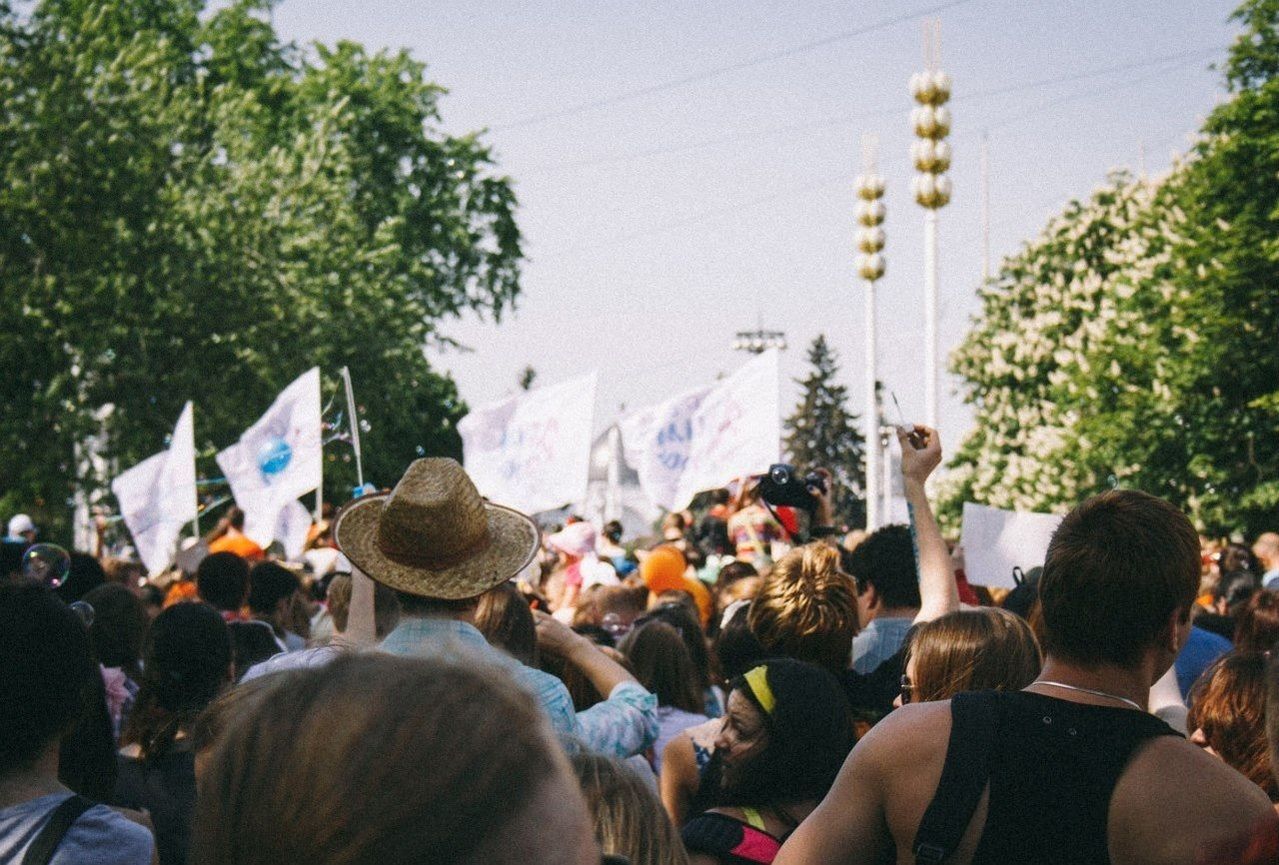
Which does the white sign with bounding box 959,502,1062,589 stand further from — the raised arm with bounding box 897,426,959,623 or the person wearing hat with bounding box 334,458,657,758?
the person wearing hat with bounding box 334,458,657,758

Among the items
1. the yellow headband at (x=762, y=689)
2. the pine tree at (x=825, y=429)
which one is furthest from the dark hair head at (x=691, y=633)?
the pine tree at (x=825, y=429)

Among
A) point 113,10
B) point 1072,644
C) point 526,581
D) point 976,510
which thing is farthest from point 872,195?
point 113,10

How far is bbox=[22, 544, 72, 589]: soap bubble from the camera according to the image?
735 centimetres

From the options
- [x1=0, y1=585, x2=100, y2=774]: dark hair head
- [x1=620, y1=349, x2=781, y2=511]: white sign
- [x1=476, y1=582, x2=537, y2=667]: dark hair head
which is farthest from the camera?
[x1=620, y1=349, x2=781, y2=511]: white sign

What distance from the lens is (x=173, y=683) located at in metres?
4.90

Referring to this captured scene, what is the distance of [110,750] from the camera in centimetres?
402

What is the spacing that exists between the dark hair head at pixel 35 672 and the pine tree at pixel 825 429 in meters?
74.7

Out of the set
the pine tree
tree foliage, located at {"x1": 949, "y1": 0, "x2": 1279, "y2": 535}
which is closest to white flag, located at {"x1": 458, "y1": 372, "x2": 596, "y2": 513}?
tree foliage, located at {"x1": 949, "y1": 0, "x2": 1279, "y2": 535}

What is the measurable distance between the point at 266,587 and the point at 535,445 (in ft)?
16.0

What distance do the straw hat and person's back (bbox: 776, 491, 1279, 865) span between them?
1.26 meters

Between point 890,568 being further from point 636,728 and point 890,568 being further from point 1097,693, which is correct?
point 1097,693

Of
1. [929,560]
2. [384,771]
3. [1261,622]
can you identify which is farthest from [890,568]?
[384,771]

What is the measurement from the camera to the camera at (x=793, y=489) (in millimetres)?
8133

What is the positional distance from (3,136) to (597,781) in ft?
87.3
